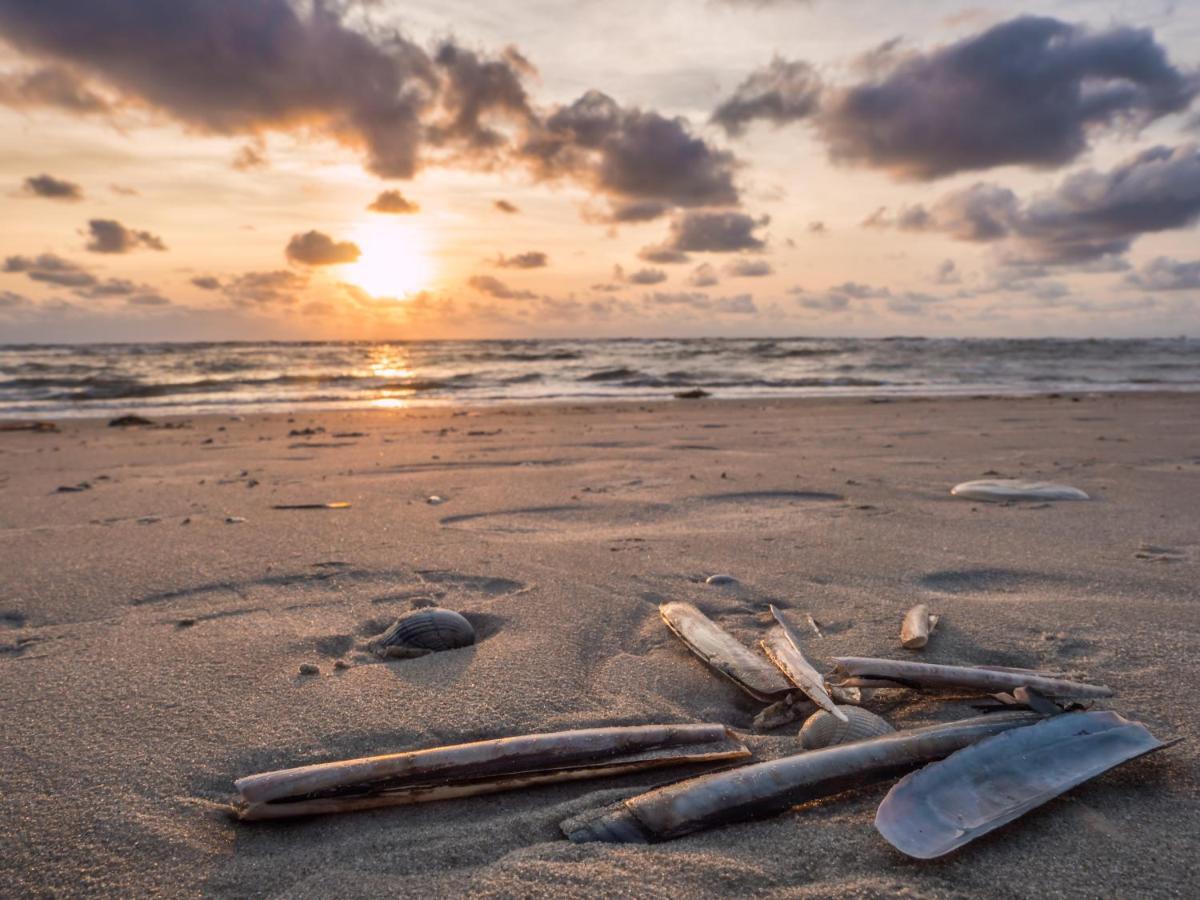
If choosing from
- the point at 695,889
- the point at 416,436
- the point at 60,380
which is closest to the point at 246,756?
the point at 695,889

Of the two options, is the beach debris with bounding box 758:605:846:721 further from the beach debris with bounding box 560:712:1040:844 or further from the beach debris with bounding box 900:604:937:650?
the beach debris with bounding box 900:604:937:650

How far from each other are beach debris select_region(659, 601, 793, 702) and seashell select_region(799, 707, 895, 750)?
204 mm

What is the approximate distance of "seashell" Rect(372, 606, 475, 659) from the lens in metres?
2.43

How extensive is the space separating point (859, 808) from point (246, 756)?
138 cm

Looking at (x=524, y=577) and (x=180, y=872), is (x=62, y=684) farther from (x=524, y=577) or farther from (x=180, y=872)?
(x=524, y=577)

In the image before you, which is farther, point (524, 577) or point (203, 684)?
point (524, 577)

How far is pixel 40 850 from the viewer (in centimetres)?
148

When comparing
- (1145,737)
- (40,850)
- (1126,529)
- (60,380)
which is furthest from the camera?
(60,380)

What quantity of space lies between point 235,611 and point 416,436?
5.87m

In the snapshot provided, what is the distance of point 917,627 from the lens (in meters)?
2.48

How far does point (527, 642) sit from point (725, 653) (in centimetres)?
65

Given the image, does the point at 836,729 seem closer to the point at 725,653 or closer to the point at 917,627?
the point at 725,653

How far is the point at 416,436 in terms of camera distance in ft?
28.2

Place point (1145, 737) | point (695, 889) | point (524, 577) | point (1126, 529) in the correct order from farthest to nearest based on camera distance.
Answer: point (1126, 529) < point (524, 577) < point (1145, 737) < point (695, 889)
